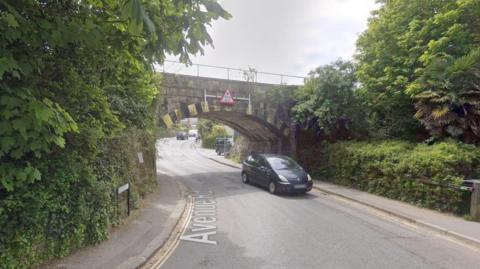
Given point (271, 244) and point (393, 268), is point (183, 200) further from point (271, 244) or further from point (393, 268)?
point (393, 268)

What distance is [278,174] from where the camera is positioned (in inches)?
447

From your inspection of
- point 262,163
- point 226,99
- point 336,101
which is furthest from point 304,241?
point 226,99

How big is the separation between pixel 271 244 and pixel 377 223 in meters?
3.35

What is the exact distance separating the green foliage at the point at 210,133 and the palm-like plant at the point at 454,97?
34.7m

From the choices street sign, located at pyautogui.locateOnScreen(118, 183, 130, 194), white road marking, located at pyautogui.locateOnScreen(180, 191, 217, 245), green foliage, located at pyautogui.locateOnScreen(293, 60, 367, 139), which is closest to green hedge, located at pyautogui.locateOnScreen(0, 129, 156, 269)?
street sign, located at pyautogui.locateOnScreen(118, 183, 130, 194)

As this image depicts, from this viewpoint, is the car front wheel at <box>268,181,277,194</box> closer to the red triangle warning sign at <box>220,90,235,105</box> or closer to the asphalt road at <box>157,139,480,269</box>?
the asphalt road at <box>157,139,480,269</box>

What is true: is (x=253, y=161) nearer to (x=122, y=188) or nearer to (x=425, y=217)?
(x=425, y=217)

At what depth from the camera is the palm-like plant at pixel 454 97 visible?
9523 mm

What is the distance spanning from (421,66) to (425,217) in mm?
6359

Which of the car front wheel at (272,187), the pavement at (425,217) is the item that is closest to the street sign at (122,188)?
the car front wheel at (272,187)

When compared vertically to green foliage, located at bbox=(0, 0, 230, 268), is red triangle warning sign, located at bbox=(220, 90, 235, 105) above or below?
above

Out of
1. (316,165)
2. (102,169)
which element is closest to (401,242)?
(102,169)

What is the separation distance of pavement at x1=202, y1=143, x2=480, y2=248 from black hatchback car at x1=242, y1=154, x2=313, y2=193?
4.94 feet

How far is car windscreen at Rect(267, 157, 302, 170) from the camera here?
12008mm
